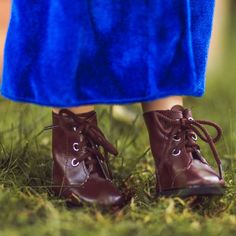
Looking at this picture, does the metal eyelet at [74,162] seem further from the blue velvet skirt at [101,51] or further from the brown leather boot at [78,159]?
the blue velvet skirt at [101,51]

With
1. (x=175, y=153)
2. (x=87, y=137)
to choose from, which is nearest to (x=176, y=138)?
(x=175, y=153)

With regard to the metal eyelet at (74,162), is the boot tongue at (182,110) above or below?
above

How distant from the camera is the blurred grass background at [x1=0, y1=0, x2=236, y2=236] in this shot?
1167 millimetres

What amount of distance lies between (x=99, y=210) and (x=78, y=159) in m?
0.14

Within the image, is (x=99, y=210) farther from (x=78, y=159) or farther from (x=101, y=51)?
(x=101, y=51)

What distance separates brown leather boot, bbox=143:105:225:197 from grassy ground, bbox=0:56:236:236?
4 centimetres

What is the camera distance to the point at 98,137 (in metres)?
1.44

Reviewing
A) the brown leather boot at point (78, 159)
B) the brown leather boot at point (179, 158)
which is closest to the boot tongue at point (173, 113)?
the brown leather boot at point (179, 158)

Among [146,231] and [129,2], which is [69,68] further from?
[146,231]

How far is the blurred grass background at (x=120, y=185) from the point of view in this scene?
117 cm

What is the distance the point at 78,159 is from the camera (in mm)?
1403

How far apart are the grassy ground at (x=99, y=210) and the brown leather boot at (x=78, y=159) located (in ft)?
0.12

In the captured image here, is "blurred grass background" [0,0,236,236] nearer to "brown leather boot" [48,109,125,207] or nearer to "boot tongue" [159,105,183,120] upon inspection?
"brown leather boot" [48,109,125,207]

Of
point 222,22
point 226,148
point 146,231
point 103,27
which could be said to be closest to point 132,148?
point 226,148
